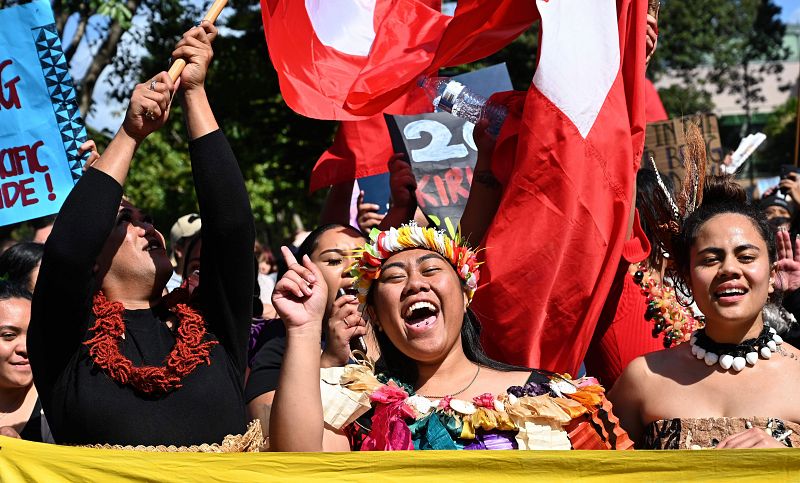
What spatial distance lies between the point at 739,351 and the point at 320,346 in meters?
1.36

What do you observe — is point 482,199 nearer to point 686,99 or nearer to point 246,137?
point 246,137

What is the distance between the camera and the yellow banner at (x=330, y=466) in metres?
3.01

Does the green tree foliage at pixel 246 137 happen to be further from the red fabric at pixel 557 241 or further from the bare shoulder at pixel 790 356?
the bare shoulder at pixel 790 356

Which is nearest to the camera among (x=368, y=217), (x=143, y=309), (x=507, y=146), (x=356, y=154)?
(x=143, y=309)

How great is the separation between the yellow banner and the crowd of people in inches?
7.1

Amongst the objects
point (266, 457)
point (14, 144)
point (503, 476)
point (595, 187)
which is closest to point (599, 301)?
point (595, 187)

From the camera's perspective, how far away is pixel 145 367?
332cm

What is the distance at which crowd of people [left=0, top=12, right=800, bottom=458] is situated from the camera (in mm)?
3271

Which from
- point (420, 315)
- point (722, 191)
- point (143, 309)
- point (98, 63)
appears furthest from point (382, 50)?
point (98, 63)

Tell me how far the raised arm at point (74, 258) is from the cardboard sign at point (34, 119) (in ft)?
5.91

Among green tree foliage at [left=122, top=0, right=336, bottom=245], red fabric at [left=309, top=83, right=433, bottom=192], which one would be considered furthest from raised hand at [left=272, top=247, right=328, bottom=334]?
green tree foliage at [left=122, top=0, right=336, bottom=245]

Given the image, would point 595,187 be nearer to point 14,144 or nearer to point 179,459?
point 179,459

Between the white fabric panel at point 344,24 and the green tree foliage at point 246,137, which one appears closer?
the white fabric panel at point 344,24

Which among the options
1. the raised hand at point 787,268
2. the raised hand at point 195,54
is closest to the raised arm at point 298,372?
the raised hand at point 195,54
